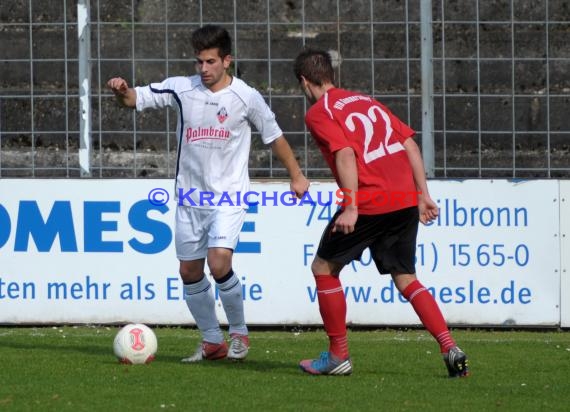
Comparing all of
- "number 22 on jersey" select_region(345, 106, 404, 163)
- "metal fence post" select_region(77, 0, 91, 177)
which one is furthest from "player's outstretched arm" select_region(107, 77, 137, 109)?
"metal fence post" select_region(77, 0, 91, 177)

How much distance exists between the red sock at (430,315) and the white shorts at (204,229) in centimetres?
125

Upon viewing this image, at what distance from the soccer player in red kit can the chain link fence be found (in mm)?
3536

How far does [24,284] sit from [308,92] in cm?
395

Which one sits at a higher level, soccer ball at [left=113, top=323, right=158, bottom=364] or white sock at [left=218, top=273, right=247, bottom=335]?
white sock at [left=218, top=273, right=247, bottom=335]

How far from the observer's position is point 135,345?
8109 mm

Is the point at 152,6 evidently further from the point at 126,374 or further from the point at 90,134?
the point at 126,374

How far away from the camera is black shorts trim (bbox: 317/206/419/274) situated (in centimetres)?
759

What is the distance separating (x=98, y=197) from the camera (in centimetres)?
1070

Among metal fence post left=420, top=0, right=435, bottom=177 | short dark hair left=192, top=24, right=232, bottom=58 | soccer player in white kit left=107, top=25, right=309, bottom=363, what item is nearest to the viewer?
short dark hair left=192, top=24, right=232, bottom=58

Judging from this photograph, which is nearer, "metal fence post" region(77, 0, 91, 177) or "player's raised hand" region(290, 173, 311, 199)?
"player's raised hand" region(290, 173, 311, 199)

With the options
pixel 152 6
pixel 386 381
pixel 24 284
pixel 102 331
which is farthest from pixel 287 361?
pixel 152 6

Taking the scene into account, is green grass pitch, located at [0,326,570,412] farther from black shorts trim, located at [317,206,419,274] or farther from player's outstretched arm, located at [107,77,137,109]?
player's outstretched arm, located at [107,77,137,109]

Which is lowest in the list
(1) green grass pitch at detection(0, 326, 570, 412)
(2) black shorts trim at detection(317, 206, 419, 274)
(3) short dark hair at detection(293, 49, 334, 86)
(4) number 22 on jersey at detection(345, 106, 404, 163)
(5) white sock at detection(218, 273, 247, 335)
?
(1) green grass pitch at detection(0, 326, 570, 412)

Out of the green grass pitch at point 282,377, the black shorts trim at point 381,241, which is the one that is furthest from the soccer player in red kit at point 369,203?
the green grass pitch at point 282,377
